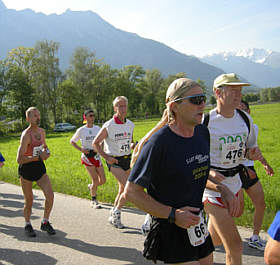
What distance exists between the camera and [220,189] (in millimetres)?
2760

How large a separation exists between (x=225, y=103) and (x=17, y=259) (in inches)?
143

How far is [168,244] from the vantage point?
2250mm

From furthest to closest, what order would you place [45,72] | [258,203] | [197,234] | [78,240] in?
[45,72] < [78,240] < [258,203] < [197,234]

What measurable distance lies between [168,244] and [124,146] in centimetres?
334

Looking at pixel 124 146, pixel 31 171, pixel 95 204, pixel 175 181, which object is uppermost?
pixel 175 181

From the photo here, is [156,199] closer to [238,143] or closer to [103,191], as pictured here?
[238,143]

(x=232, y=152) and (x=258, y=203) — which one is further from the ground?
(x=232, y=152)

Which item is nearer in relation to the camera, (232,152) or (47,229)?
(232,152)

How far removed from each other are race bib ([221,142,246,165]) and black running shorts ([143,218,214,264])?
1311mm

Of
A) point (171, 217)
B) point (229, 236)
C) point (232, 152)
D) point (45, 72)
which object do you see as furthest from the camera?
point (45, 72)

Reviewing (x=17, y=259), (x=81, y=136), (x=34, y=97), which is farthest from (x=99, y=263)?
(x=34, y=97)

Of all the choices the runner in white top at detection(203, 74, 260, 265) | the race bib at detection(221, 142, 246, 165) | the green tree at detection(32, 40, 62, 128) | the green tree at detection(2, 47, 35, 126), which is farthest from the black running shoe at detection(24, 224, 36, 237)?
the green tree at detection(32, 40, 62, 128)

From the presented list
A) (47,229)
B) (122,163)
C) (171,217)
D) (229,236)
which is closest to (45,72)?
(122,163)

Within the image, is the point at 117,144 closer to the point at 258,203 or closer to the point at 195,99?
the point at 258,203
